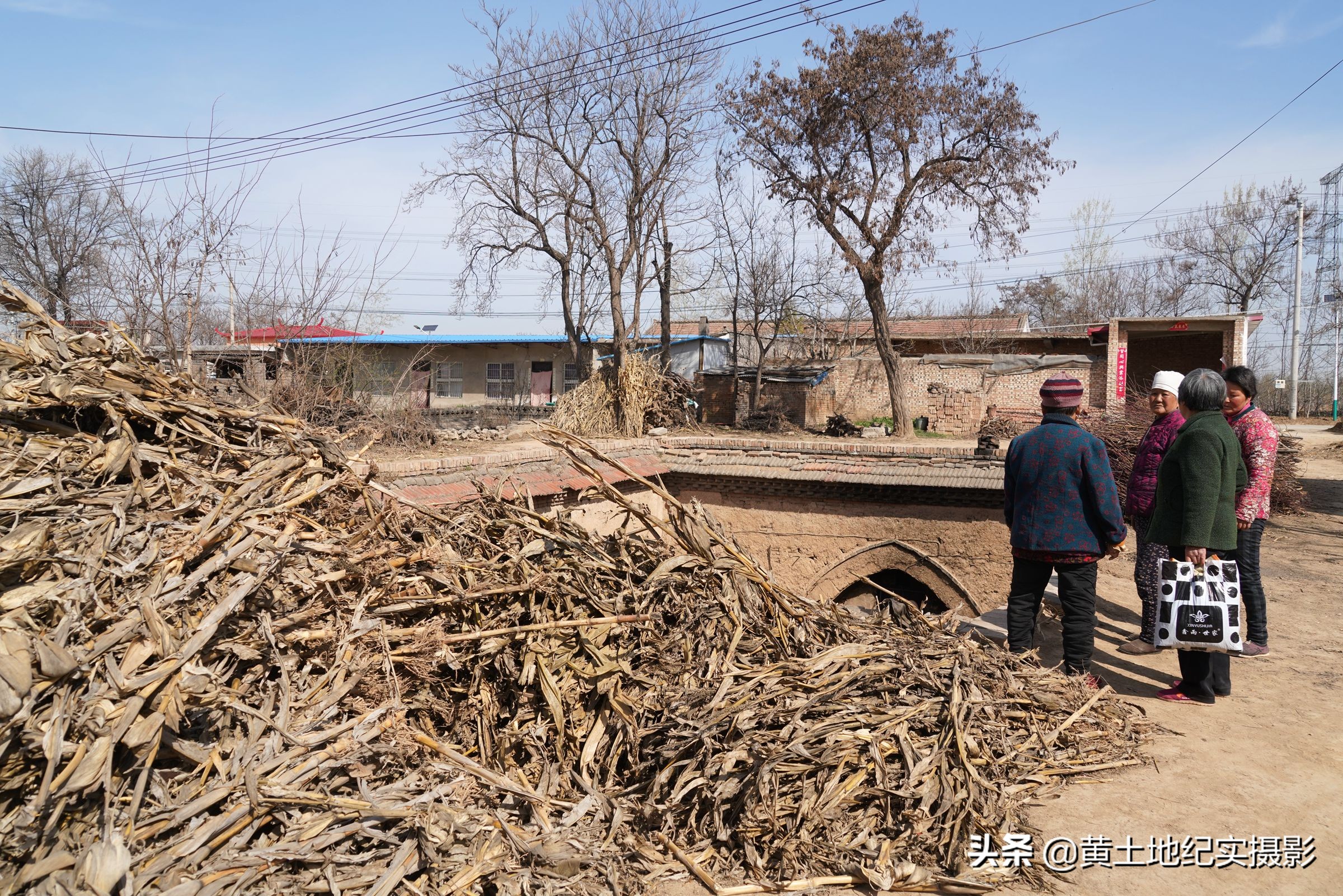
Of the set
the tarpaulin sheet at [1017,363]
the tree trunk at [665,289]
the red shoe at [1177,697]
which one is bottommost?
the red shoe at [1177,697]

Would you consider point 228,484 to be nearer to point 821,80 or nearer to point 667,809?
point 667,809

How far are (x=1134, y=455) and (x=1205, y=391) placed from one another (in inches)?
310

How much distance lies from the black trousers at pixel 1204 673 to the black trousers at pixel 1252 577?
0.66 m

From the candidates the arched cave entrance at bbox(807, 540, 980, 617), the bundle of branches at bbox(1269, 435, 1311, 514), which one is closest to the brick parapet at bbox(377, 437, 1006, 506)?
the arched cave entrance at bbox(807, 540, 980, 617)

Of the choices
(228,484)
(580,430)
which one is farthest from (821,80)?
(228,484)

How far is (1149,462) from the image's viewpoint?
5.12 metres

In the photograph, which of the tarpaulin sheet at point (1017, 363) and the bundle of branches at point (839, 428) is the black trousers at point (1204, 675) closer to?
the bundle of branches at point (839, 428)

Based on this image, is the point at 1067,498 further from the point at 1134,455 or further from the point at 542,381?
the point at 542,381

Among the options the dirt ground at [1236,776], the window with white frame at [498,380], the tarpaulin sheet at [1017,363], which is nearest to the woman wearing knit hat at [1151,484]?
the dirt ground at [1236,776]

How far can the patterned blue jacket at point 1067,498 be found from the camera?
4043mm

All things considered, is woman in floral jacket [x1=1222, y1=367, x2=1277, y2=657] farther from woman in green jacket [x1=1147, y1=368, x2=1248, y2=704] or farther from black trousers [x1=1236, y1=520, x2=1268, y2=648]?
woman in green jacket [x1=1147, y1=368, x2=1248, y2=704]

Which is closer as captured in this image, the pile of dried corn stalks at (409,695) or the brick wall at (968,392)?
the pile of dried corn stalks at (409,695)

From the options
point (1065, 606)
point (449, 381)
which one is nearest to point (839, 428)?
point (1065, 606)

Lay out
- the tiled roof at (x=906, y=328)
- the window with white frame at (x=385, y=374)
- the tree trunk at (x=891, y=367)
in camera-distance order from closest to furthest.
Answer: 1. the tree trunk at (x=891, y=367)
2. the window with white frame at (x=385, y=374)
3. the tiled roof at (x=906, y=328)
